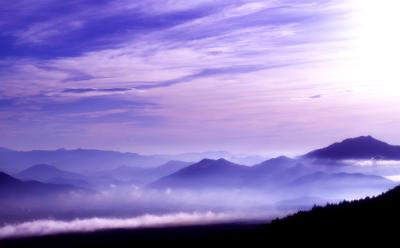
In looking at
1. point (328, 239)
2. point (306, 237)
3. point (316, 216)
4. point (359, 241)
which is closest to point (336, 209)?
point (316, 216)

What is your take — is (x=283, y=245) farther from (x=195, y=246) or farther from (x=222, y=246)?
(x=195, y=246)

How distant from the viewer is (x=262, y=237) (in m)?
101

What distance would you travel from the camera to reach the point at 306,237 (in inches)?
3275

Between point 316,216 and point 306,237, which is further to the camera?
point 316,216

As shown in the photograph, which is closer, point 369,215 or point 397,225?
point 397,225

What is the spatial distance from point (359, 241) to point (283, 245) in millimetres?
16549

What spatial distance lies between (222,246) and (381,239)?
5463cm

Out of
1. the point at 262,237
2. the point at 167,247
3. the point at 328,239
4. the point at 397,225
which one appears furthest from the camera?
the point at 167,247

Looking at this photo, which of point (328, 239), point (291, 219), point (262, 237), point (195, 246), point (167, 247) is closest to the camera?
point (328, 239)

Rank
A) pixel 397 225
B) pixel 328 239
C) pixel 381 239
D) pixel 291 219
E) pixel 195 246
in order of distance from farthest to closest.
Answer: pixel 195 246 < pixel 291 219 < pixel 328 239 < pixel 397 225 < pixel 381 239

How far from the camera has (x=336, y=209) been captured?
348 ft

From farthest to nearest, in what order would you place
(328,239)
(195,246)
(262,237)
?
(195,246) < (262,237) < (328,239)

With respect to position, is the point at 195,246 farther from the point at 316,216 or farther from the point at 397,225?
the point at 397,225

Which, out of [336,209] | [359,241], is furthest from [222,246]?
[359,241]
